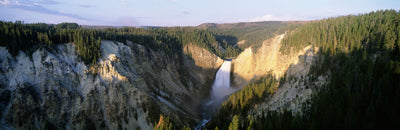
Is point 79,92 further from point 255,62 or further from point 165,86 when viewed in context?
point 255,62

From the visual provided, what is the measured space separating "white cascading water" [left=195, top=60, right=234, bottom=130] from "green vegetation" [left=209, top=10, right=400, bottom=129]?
12457 mm

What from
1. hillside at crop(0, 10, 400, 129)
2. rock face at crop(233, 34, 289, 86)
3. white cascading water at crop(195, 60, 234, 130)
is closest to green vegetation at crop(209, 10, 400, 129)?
hillside at crop(0, 10, 400, 129)

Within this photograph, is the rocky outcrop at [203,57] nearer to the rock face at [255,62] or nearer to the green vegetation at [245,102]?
the rock face at [255,62]

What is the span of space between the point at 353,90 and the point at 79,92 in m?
43.7

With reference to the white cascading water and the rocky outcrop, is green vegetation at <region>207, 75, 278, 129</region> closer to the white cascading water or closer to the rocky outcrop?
the white cascading water

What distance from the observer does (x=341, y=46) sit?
136 ft

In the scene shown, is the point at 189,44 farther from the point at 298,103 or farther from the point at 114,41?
the point at 298,103

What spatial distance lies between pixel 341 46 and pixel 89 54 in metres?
51.9

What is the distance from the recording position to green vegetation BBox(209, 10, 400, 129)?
→ 71.3ft

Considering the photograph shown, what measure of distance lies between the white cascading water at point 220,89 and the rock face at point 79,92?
749 centimetres

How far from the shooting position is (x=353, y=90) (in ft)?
90.4

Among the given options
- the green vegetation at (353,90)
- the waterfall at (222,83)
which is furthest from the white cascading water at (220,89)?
the green vegetation at (353,90)

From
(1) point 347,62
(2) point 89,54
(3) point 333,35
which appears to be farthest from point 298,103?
(2) point 89,54

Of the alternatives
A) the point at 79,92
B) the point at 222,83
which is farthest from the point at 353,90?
the point at 222,83
